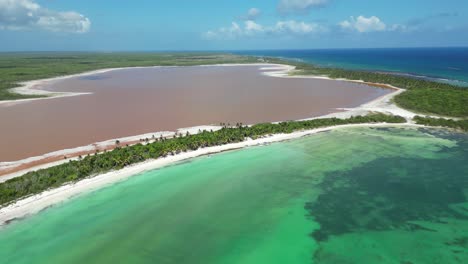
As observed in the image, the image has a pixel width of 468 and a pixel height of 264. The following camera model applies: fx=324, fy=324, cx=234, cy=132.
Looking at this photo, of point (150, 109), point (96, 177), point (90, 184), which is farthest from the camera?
point (150, 109)

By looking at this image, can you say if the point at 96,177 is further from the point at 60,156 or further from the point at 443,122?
the point at 443,122

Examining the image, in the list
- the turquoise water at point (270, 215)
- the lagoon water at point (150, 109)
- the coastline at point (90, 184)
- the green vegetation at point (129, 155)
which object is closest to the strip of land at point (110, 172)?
the coastline at point (90, 184)

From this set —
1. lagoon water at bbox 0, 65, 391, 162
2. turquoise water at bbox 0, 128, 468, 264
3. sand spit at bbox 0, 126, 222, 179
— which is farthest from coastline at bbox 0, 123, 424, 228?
lagoon water at bbox 0, 65, 391, 162

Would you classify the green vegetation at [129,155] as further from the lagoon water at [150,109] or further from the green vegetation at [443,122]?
the lagoon water at [150,109]

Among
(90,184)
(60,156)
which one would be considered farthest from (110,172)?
(60,156)

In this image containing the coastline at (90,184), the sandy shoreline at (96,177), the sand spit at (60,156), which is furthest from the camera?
the sand spit at (60,156)

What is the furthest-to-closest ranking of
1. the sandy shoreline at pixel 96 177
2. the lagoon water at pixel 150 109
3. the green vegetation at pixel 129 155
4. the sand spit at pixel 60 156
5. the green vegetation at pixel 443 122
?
1. the green vegetation at pixel 443 122
2. the lagoon water at pixel 150 109
3. the sand spit at pixel 60 156
4. the green vegetation at pixel 129 155
5. the sandy shoreline at pixel 96 177
